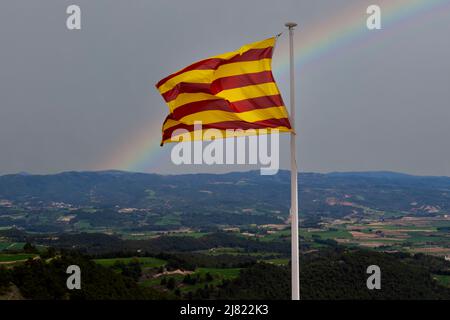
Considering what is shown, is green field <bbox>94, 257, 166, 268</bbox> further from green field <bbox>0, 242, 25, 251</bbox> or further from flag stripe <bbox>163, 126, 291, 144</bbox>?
flag stripe <bbox>163, 126, 291, 144</bbox>

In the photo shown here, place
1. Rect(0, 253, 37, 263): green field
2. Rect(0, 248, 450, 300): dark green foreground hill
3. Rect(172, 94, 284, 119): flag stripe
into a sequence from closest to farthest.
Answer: Rect(172, 94, 284, 119): flag stripe, Rect(0, 248, 450, 300): dark green foreground hill, Rect(0, 253, 37, 263): green field

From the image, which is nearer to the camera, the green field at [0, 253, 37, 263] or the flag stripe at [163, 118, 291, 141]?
the flag stripe at [163, 118, 291, 141]

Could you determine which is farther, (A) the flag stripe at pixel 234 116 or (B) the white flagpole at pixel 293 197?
(A) the flag stripe at pixel 234 116

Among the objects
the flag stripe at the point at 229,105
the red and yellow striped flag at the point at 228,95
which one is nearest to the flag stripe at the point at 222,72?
the red and yellow striped flag at the point at 228,95

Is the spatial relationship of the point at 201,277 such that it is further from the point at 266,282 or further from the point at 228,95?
the point at 228,95

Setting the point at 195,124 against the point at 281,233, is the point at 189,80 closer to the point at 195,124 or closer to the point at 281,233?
the point at 195,124

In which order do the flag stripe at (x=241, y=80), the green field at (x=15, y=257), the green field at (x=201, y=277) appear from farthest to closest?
the green field at (x=201, y=277), the green field at (x=15, y=257), the flag stripe at (x=241, y=80)

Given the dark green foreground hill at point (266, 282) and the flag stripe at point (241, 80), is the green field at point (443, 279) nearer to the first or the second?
the dark green foreground hill at point (266, 282)

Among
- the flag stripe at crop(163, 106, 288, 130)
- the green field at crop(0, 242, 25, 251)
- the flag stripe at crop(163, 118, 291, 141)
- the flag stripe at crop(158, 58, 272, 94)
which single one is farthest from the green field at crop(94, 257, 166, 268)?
the flag stripe at crop(163, 106, 288, 130)

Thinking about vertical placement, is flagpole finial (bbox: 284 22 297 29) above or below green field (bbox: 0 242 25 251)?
above

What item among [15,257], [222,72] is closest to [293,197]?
[222,72]
